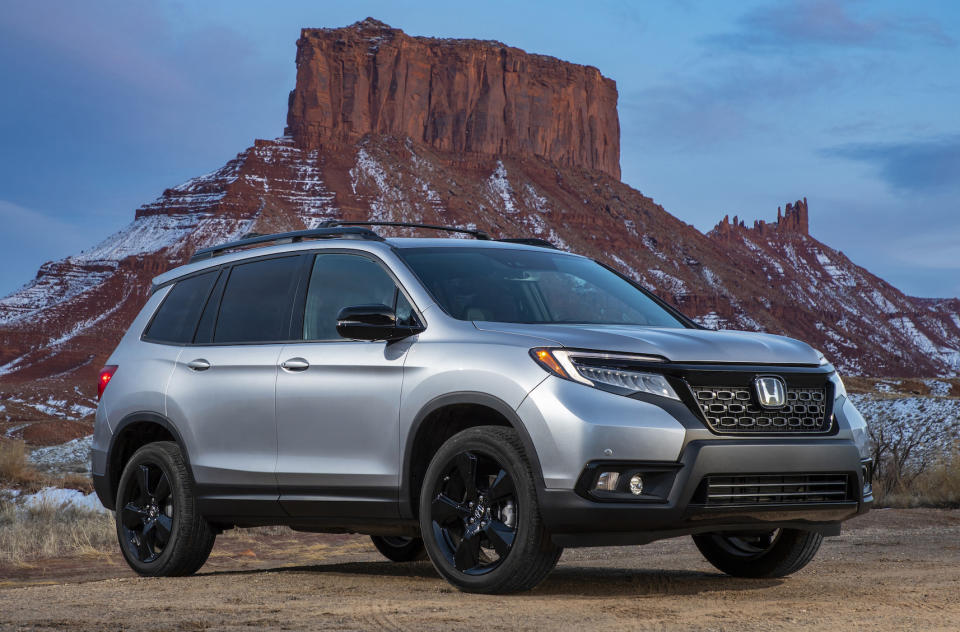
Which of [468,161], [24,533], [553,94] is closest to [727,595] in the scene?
[24,533]

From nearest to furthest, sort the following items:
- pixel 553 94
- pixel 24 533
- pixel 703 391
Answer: pixel 703 391, pixel 24 533, pixel 553 94

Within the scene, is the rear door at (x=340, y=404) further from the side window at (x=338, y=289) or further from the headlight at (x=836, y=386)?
the headlight at (x=836, y=386)

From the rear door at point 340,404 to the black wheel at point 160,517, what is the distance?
0.96 meters

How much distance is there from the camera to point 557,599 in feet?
18.4

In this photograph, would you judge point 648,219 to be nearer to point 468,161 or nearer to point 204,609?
point 468,161

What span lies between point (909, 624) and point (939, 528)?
6.46 meters

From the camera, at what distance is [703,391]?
5.46 m

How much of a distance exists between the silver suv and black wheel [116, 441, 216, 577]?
0.01 m

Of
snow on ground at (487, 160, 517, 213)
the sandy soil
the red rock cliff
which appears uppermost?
the red rock cliff

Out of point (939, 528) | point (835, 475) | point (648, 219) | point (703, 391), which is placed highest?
point (648, 219)

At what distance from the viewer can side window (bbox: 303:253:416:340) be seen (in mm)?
6688

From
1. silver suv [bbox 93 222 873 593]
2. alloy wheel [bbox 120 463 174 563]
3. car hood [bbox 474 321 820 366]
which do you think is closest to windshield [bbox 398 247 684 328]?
→ silver suv [bbox 93 222 873 593]

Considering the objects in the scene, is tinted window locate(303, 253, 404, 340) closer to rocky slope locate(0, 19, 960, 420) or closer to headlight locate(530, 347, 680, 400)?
headlight locate(530, 347, 680, 400)

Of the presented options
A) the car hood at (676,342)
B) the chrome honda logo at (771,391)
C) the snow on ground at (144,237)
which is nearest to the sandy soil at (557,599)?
the chrome honda logo at (771,391)
